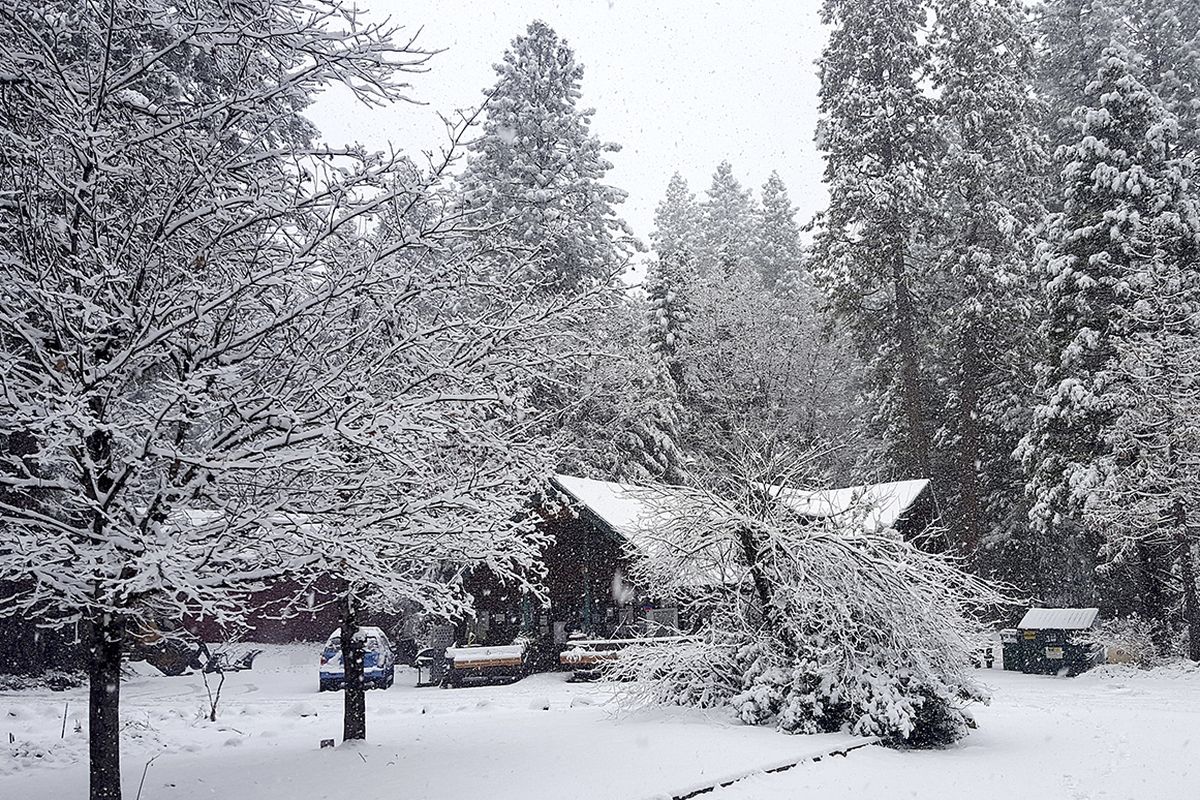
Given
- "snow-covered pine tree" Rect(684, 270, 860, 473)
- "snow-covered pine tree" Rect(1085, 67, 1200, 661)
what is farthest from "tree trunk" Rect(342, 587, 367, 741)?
"snow-covered pine tree" Rect(684, 270, 860, 473)

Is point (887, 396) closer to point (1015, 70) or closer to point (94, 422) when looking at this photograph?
point (1015, 70)

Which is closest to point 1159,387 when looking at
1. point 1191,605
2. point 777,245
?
point 1191,605

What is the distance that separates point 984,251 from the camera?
3225 cm

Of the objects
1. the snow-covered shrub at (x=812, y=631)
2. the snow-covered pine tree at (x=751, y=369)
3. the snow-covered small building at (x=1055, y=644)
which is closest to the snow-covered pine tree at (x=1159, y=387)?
the snow-covered small building at (x=1055, y=644)

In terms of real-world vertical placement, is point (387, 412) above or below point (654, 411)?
below

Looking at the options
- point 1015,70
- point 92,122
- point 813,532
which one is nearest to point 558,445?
point 813,532

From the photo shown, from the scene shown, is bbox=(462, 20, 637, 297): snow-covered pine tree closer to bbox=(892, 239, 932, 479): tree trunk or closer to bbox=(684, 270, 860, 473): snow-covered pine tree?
bbox=(684, 270, 860, 473): snow-covered pine tree

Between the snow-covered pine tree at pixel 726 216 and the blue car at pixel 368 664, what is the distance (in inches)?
1439

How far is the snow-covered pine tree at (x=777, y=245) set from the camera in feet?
181

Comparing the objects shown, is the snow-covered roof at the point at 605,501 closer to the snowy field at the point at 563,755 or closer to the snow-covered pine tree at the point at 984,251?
the snowy field at the point at 563,755

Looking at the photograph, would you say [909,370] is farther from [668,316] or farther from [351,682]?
[351,682]

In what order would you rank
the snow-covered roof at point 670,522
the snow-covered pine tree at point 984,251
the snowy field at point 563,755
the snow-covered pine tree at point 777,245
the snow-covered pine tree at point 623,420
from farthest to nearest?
the snow-covered pine tree at point 777,245, the snow-covered pine tree at point 623,420, the snow-covered pine tree at point 984,251, the snow-covered roof at point 670,522, the snowy field at point 563,755

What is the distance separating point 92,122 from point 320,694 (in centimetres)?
1690

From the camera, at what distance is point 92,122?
699 centimetres
